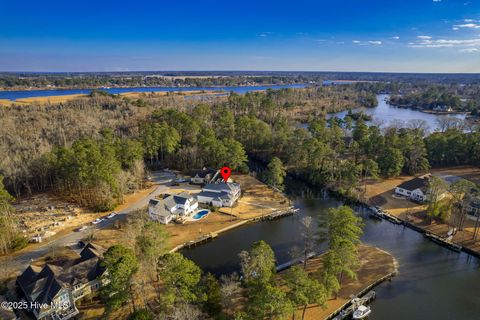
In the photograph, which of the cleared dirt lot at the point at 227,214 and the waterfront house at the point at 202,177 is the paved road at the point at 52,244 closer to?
the cleared dirt lot at the point at 227,214

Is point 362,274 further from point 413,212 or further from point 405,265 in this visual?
point 413,212

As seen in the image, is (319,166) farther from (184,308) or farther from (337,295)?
(184,308)

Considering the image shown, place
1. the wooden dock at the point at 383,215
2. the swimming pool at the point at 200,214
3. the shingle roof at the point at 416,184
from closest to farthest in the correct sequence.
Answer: the wooden dock at the point at 383,215
the swimming pool at the point at 200,214
the shingle roof at the point at 416,184

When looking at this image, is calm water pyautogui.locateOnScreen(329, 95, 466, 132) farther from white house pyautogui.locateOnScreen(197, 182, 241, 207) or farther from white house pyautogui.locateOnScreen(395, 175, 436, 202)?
white house pyautogui.locateOnScreen(197, 182, 241, 207)

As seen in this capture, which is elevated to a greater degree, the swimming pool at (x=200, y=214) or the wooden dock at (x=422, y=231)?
the wooden dock at (x=422, y=231)

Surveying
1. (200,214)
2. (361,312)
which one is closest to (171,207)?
(200,214)

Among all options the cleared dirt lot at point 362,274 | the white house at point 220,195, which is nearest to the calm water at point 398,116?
the white house at point 220,195

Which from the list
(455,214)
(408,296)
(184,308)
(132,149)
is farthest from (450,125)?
(184,308)
